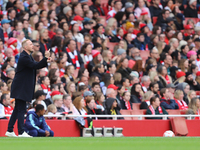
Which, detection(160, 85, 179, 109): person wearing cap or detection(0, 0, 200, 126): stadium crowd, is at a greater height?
detection(0, 0, 200, 126): stadium crowd

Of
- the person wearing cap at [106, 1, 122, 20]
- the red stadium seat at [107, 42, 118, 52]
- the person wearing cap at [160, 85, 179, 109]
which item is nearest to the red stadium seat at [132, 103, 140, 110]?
the person wearing cap at [160, 85, 179, 109]

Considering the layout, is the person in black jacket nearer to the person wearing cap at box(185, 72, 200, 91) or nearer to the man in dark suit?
the person wearing cap at box(185, 72, 200, 91)

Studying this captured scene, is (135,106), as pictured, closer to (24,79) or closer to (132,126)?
(132,126)

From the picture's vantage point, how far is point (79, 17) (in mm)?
16766

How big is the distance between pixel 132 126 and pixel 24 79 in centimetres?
367

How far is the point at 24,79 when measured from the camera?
812 cm

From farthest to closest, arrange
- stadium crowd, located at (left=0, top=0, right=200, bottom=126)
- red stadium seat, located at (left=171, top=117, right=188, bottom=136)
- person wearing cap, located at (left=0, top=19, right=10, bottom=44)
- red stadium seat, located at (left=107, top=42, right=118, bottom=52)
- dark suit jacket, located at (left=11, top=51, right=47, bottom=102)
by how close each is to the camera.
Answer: red stadium seat, located at (left=107, top=42, right=118, bottom=52)
person wearing cap, located at (left=0, top=19, right=10, bottom=44)
stadium crowd, located at (left=0, top=0, right=200, bottom=126)
red stadium seat, located at (left=171, top=117, right=188, bottom=136)
dark suit jacket, located at (left=11, top=51, right=47, bottom=102)

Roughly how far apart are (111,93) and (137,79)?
205cm

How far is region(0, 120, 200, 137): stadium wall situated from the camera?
10367 mm

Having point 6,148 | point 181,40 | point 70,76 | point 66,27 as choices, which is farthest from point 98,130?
point 181,40

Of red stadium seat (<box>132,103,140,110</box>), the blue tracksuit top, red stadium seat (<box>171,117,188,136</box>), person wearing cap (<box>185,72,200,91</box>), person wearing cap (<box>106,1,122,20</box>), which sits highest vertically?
person wearing cap (<box>106,1,122,20</box>)

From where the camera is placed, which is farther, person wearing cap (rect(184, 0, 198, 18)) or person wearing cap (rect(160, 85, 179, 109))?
person wearing cap (rect(184, 0, 198, 18))

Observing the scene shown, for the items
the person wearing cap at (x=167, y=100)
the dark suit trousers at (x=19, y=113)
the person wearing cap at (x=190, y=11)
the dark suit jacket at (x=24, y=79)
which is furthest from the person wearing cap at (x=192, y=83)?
the dark suit trousers at (x=19, y=113)

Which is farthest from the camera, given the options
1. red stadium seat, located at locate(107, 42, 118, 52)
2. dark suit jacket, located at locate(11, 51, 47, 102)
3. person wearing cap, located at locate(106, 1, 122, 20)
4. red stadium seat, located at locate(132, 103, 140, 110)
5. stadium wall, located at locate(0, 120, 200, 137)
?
person wearing cap, located at locate(106, 1, 122, 20)
